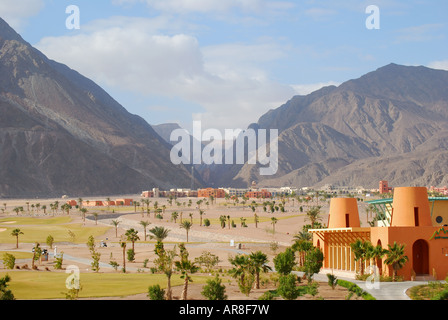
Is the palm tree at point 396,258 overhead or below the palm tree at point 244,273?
overhead

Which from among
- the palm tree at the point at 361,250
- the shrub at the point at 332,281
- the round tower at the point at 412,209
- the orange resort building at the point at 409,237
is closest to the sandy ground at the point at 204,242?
the shrub at the point at 332,281

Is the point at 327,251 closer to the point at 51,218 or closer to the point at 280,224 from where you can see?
the point at 280,224

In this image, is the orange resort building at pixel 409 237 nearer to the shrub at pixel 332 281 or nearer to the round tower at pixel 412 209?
the round tower at pixel 412 209

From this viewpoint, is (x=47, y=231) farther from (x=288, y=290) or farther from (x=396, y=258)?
(x=288, y=290)

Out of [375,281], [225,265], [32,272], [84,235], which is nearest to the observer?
[375,281]

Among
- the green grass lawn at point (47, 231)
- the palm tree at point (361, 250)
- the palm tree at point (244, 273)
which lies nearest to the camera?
the palm tree at point (244, 273)

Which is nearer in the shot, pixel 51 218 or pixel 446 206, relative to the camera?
pixel 446 206
